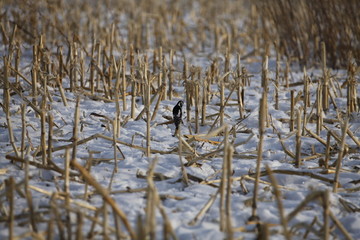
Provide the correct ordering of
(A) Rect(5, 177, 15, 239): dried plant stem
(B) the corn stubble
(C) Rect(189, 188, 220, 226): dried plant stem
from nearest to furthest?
(A) Rect(5, 177, 15, 239): dried plant stem, (B) the corn stubble, (C) Rect(189, 188, 220, 226): dried plant stem

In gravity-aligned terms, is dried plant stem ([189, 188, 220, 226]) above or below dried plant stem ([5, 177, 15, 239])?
below

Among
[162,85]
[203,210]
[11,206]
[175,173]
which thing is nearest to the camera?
[11,206]

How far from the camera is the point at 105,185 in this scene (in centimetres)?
256

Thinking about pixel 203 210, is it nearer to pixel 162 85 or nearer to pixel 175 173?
pixel 175 173

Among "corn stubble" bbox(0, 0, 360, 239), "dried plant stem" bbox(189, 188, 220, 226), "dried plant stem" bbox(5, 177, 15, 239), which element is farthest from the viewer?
"dried plant stem" bbox(189, 188, 220, 226)

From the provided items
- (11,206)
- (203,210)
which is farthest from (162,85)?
(11,206)

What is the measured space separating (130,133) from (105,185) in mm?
853

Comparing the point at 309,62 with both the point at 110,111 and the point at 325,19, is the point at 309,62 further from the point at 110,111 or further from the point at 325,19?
the point at 110,111

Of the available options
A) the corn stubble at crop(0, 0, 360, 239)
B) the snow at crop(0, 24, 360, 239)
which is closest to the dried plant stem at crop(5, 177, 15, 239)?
the corn stubble at crop(0, 0, 360, 239)

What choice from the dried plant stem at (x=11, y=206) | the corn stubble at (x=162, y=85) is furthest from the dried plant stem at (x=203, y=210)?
the dried plant stem at (x=11, y=206)

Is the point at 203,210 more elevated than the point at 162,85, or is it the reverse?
the point at 162,85

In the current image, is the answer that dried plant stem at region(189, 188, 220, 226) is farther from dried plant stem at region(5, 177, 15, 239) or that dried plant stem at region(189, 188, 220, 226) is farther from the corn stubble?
dried plant stem at region(5, 177, 15, 239)

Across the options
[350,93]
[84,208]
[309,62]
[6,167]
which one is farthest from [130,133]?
[309,62]

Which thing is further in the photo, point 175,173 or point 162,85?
point 162,85
